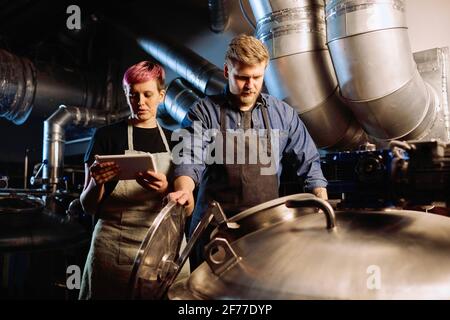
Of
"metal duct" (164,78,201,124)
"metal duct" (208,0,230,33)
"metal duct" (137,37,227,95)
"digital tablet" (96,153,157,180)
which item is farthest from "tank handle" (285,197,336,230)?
"metal duct" (208,0,230,33)

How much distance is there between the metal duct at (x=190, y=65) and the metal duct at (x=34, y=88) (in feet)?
4.71

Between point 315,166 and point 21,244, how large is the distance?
2.92 meters

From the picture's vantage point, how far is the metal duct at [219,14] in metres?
4.49

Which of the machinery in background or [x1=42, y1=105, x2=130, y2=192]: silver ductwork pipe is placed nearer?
the machinery in background

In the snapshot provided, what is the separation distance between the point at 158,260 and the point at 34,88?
5.08 metres

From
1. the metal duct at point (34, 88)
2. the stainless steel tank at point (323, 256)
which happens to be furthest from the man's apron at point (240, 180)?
the metal duct at point (34, 88)

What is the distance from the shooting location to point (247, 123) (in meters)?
2.08

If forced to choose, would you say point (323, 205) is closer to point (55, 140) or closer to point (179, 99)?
point (179, 99)

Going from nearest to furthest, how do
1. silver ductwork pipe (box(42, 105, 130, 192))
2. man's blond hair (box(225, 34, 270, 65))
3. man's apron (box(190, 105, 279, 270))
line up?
man's blond hair (box(225, 34, 270, 65))
man's apron (box(190, 105, 279, 270))
silver ductwork pipe (box(42, 105, 130, 192))

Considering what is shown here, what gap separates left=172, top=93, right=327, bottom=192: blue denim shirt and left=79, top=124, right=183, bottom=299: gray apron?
0.80 ft

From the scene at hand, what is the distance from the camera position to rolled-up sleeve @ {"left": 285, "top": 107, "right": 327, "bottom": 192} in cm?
204

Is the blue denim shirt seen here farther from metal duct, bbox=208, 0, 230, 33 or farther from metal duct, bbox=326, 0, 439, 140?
metal duct, bbox=208, 0, 230, 33

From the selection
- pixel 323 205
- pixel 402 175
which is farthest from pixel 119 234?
pixel 402 175
